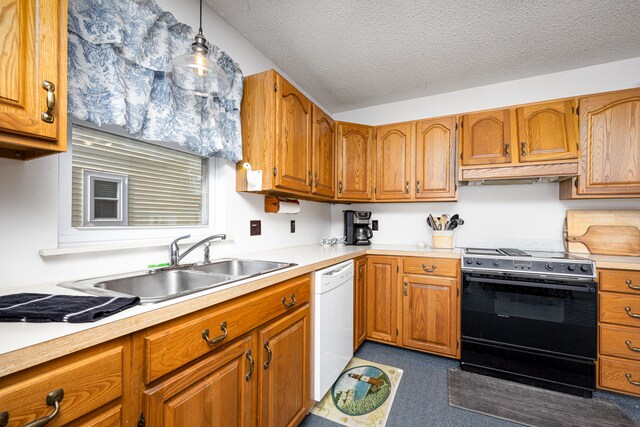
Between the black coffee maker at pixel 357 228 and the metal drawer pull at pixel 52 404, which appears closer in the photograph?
the metal drawer pull at pixel 52 404

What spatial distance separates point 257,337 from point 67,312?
665 mm

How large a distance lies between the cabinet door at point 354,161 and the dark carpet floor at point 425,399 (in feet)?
4.76

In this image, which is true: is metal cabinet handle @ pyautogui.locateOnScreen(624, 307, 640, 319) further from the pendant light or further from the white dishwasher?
the pendant light

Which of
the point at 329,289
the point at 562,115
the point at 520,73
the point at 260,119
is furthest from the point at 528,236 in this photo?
the point at 260,119

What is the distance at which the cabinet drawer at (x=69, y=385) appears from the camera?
523 mm

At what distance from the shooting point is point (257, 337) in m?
1.15

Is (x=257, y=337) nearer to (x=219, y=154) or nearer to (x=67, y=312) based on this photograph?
(x=67, y=312)

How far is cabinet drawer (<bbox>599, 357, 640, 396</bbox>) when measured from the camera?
170 centimetres

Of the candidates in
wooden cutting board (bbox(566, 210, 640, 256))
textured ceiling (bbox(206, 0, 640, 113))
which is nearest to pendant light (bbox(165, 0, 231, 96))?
textured ceiling (bbox(206, 0, 640, 113))

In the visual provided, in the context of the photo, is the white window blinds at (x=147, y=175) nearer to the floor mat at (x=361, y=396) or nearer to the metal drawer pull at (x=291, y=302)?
the metal drawer pull at (x=291, y=302)

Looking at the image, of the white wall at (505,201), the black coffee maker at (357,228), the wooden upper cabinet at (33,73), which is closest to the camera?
the wooden upper cabinet at (33,73)

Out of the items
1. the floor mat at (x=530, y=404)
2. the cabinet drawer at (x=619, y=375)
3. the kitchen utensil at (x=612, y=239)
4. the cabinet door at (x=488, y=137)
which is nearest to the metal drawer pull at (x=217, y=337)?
the floor mat at (x=530, y=404)

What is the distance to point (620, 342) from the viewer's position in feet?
5.67

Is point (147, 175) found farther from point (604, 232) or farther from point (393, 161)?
point (604, 232)
